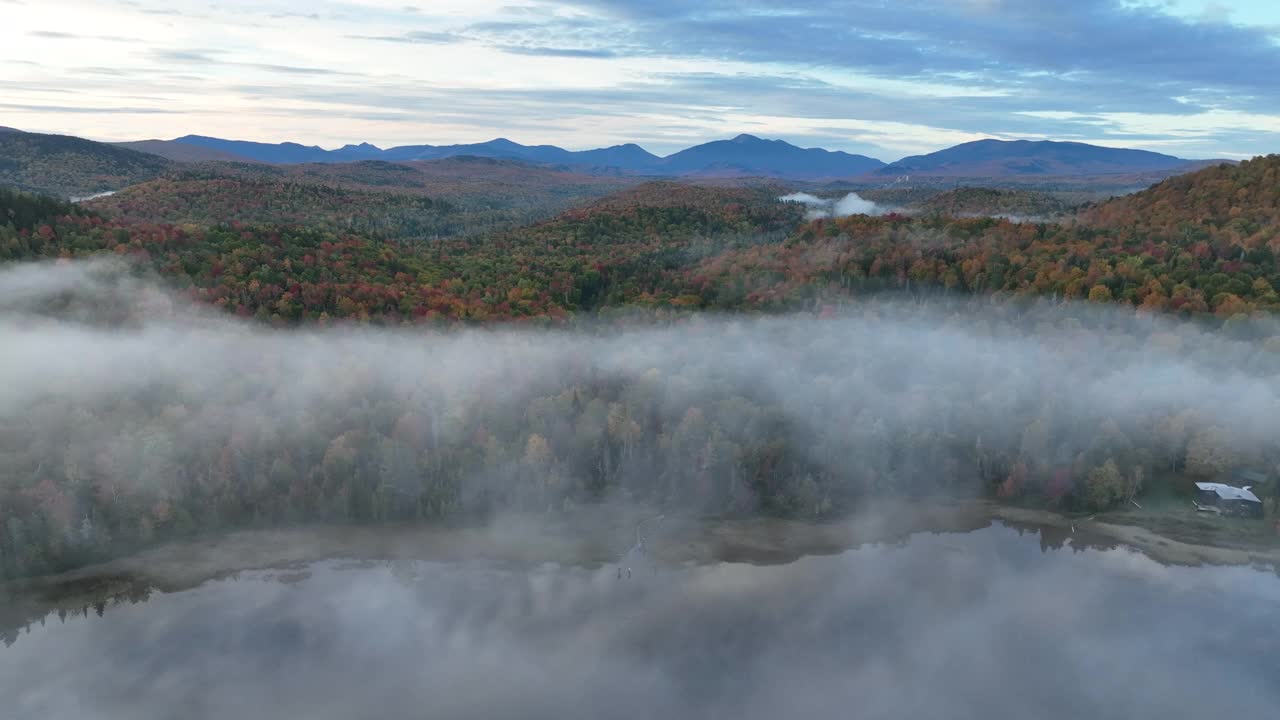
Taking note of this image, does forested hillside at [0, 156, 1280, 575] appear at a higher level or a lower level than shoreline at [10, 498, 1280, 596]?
higher

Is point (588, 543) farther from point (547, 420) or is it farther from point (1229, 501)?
point (1229, 501)

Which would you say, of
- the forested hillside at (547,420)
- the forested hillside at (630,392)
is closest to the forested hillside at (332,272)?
the forested hillside at (630,392)

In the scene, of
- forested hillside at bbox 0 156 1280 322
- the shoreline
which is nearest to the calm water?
the shoreline

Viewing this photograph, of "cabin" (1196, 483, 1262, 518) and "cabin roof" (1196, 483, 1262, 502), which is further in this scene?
"cabin roof" (1196, 483, 1262, 502)

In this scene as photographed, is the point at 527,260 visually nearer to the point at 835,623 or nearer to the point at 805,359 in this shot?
the point at 805,359

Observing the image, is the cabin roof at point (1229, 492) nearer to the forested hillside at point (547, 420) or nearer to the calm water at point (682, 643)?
the forested hillside at point (547, 420)

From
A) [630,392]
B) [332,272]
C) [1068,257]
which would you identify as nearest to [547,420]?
[630,392]

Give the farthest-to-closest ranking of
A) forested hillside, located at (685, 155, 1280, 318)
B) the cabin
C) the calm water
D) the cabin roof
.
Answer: forested hillside, located at (685, 155, 1280, 318) < the cabin roof < the cabin < the calm water

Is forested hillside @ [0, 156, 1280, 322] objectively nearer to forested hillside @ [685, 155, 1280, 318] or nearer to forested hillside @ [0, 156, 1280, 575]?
forested hillside @ [685, 155, 1280, 318]
